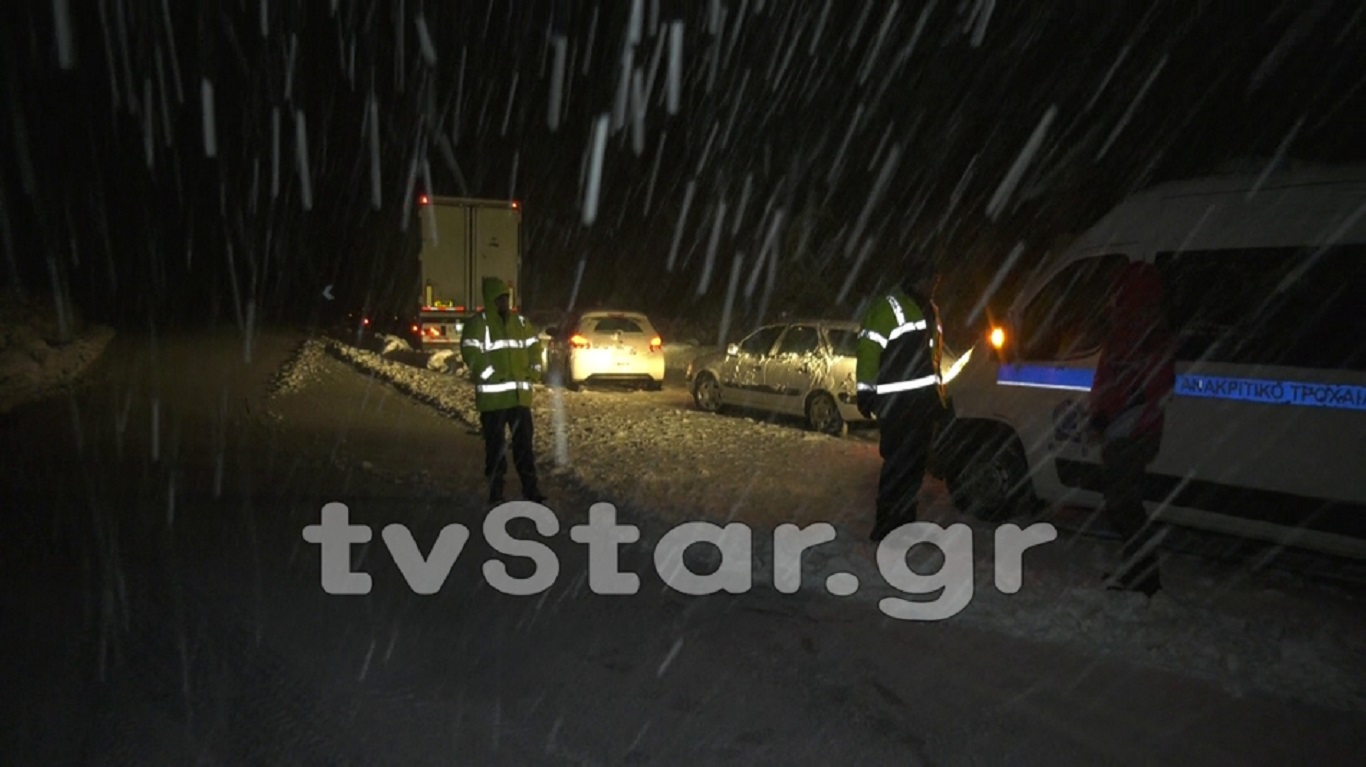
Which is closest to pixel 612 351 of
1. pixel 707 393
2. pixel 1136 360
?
pixel 707 393

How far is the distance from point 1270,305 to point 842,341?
8338 mm

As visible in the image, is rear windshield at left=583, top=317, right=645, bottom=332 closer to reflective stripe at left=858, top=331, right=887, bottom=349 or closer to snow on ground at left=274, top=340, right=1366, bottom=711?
snow on ground at left=274, top=340, right=1366, bottom=711

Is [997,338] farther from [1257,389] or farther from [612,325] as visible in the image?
[612,325]

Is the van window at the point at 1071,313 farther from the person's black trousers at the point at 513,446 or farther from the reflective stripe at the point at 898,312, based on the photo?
the person's black trousers at the point at 513,446

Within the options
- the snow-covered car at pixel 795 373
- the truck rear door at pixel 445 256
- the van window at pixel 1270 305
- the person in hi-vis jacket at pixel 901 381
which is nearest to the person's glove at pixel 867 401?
the person in hi-vis jacket at pixel 901 381

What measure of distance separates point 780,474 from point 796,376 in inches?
194

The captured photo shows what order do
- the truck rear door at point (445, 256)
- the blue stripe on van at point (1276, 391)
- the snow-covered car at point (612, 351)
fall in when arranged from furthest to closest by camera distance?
the truck rear door at point (445, 256), the snow-covered car at point (612, 351), the blue stripe on van at point (1276, 391)

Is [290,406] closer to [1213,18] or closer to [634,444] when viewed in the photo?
[634,444]

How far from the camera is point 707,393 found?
18.2 m

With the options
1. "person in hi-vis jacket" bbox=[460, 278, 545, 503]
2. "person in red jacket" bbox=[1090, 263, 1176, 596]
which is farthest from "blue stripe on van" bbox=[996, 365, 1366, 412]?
"person in hi-vis jacket" bbox=[460, 278, 545, 503]

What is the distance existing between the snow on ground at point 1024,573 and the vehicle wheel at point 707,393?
394 centimetres

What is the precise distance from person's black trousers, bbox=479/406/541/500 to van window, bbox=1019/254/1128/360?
3.94 metres

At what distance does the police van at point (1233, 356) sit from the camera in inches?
259

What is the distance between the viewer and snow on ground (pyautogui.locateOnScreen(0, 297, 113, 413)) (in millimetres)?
17803
